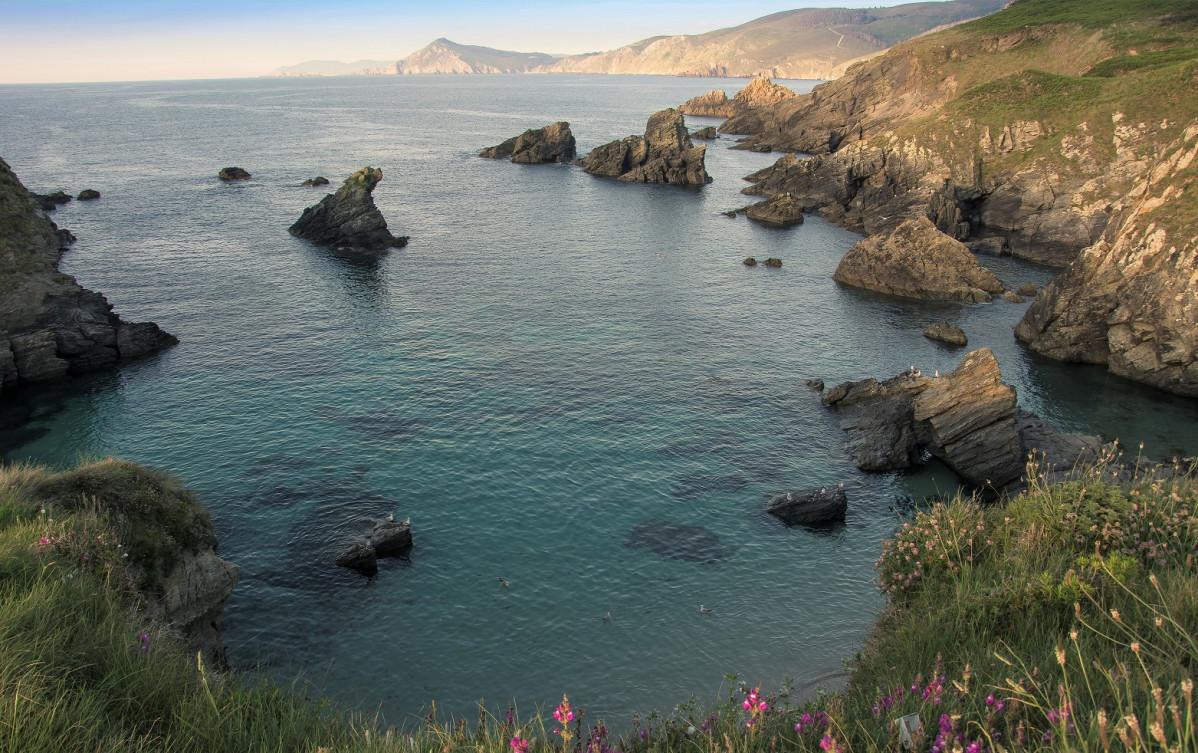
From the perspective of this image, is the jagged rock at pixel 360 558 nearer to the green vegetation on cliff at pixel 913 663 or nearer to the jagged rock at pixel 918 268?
the green vegetation on cliff at pixel 913 663

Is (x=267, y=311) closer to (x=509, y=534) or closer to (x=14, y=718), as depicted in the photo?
(x=509, y=534)

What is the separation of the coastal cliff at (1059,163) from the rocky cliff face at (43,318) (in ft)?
268

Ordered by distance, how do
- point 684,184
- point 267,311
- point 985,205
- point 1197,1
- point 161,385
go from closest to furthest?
point 161,385
point 267,311
point 985,205
point 1197,1
point 684,184

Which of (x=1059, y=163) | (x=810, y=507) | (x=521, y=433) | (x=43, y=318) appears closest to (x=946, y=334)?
(x=810, y=507)

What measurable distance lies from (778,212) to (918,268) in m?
38.2

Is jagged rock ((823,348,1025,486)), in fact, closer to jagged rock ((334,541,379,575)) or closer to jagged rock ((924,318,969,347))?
jagged rock ((924,318,969,347))

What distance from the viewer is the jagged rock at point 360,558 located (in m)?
39.3

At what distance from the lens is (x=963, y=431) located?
4856 centimetres

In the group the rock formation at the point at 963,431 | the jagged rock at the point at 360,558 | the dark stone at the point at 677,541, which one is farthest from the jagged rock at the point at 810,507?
the jagged rock at the point at 360,558

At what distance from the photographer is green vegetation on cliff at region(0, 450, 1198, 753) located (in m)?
12.6

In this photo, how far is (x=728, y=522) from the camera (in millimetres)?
44938

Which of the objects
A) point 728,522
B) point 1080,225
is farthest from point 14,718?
point 1080,225

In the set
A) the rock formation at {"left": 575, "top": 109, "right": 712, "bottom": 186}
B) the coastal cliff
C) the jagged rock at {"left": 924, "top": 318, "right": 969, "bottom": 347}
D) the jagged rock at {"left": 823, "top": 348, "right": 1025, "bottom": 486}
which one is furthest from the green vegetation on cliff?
the rock formation at {"left": 575, "top": 109, "right": 712, "bottom": 186}

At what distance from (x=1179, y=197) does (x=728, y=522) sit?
168 ft
